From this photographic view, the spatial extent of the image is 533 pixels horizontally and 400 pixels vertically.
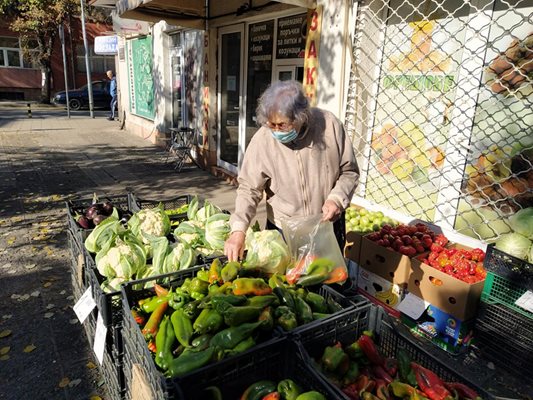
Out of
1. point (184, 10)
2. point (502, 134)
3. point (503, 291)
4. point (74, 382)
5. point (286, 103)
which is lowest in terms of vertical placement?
point (74, 382)

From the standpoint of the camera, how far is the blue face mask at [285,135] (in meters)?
2.44

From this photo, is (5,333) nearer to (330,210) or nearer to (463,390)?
(330,210)

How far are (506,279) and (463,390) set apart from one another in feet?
5.48

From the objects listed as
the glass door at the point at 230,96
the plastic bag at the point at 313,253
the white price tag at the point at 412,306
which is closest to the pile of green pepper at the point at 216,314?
the plastic bag at the point at 313,253

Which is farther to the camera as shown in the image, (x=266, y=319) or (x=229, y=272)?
(x=229, y=272)

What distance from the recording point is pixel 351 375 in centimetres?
167

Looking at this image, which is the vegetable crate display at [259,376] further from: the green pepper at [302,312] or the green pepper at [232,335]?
the green pepper at [302,312]

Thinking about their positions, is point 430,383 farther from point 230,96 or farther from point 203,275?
point 230,96

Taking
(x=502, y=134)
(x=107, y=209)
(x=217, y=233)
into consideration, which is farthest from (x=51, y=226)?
(x=502, y=134)

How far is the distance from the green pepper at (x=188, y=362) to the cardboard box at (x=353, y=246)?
264cm

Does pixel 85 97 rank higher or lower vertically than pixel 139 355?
higher

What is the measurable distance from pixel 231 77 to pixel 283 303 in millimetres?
6934

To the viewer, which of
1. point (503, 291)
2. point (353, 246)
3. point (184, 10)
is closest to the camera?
point (503, 291)

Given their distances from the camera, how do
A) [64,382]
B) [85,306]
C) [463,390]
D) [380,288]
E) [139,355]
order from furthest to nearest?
1. [380,288]
2. [64,382]
3. [85,306]
4. [139,355]
5. [463,390]
